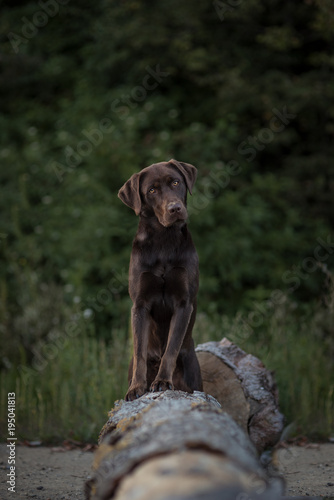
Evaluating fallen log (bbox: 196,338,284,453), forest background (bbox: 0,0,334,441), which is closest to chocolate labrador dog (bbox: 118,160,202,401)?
fallen log (bbox: 196,338,284,453)

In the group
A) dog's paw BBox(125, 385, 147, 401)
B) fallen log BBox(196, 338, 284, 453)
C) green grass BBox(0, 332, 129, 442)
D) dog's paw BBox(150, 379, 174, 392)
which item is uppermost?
dog's paw BBox(150, 379, 174, 392)

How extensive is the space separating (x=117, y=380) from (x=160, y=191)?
2.91m

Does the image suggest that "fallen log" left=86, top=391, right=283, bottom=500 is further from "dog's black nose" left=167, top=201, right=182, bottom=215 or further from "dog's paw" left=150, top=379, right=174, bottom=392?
"dog's black nose" left=167, top=201, right=182, bottom=215

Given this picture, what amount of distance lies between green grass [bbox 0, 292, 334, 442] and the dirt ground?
1.09ft

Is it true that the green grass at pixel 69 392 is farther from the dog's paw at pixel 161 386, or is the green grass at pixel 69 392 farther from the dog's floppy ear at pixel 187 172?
the dog's floppy ear at pixel 187 172

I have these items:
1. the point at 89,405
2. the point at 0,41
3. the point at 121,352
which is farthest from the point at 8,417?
the point at 0,41

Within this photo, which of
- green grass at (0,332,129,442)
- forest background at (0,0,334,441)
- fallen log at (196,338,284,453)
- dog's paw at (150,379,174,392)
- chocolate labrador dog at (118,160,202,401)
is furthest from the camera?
forest background at (0,0,334,441)

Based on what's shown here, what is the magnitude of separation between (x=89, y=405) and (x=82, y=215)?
3592mm

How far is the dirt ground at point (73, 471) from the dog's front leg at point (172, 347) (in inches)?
35.8

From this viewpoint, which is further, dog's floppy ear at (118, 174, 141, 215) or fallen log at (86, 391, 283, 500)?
dog's floppy ear at (118, 174, 141, 215)

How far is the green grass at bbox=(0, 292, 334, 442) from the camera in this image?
6.16 metres

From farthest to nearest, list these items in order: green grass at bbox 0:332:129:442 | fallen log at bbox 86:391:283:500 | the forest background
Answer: the forest background < green grass at bbox 0:332:129:442 < fallen log at bbox 86:391:283:500

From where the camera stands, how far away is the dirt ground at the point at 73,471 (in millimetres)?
4449

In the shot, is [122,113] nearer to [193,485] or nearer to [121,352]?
[121,352]
